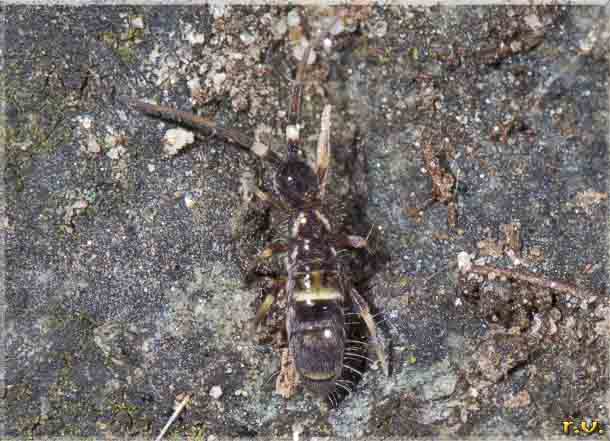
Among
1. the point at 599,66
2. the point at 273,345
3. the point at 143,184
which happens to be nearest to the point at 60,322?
the point at 143,184

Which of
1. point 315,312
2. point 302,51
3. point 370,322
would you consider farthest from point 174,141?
point 370,322

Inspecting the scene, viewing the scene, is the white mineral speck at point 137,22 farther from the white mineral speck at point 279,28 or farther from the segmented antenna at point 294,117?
the segmented antenna at point 294,117

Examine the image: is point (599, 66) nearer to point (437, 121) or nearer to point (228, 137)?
point (437, 121)

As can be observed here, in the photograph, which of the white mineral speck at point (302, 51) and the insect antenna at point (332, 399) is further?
the white mineral speck at point (302, 51)

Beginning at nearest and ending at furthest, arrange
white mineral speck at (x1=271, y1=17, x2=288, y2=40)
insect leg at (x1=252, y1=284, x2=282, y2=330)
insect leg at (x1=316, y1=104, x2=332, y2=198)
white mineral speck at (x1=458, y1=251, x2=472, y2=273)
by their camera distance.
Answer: insect leg at (x1=252, y1=284, x2=282, y2=330) → insect leg at (x1=316, y1=104, x2=332, y2=198) → white mineral speck at (x1=458, y1=251, x2=472, y2=273) → white mineral speck at (x1=271, y1=17, x2=288, y2=40)

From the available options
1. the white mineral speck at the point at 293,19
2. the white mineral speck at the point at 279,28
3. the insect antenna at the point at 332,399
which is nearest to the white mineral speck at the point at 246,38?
the white mineral speck at the point at 279,28

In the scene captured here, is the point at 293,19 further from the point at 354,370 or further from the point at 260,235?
the point at 354,370

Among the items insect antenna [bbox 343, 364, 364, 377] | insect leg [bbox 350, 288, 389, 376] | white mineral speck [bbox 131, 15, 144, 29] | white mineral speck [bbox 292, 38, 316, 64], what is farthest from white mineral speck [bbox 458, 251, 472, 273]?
white mineral speck [bbox 131, 15, 144, 29]

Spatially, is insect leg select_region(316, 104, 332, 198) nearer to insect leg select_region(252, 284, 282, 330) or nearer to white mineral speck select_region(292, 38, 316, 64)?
white mineral speck select_region(292, 38, 316, 64)

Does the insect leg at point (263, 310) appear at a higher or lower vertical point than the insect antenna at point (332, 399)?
higher
